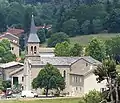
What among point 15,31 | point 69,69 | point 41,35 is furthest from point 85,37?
point 69,69

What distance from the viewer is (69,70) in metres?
67.3

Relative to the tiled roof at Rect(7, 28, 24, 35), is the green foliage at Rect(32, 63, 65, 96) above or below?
below

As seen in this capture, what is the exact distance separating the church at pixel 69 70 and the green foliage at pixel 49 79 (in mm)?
1542

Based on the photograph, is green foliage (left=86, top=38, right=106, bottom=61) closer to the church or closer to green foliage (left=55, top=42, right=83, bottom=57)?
green foliage (left=55, top=42, right=83, bottom=57)

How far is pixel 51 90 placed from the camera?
6475 cm

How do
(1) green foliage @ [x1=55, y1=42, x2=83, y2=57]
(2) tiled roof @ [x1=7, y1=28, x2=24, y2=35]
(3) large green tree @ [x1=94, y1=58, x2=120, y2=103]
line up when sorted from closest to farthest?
(3) large green tree @ [x1=94, y1=58, x2=120, y2=103] < (1) green foliage @ [x1=55, y1=42, x2=83, y2=57] < (2) tiled roof @ [x1=7, y1=28, x2=24, y2=35]

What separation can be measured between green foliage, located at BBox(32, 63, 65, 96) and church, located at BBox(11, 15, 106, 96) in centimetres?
154

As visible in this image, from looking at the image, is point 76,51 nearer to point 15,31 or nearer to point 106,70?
point 106,70

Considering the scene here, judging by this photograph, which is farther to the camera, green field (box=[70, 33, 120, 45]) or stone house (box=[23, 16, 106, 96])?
green field (box=[70, 33, 120, 45])

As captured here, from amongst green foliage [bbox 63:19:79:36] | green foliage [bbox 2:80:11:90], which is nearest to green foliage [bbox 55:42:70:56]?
green foliage [bbox 2:80:11:90]

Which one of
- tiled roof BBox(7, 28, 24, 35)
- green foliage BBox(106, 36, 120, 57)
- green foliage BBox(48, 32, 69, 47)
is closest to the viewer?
green foliage BBox(106, 36, 120, 57)

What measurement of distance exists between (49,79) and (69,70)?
410cm

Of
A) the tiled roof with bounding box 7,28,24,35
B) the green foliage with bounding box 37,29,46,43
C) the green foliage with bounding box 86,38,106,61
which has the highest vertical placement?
the tiled roof with bounding box 7,28,24,35

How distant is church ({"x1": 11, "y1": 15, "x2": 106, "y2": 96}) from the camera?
6375cm
